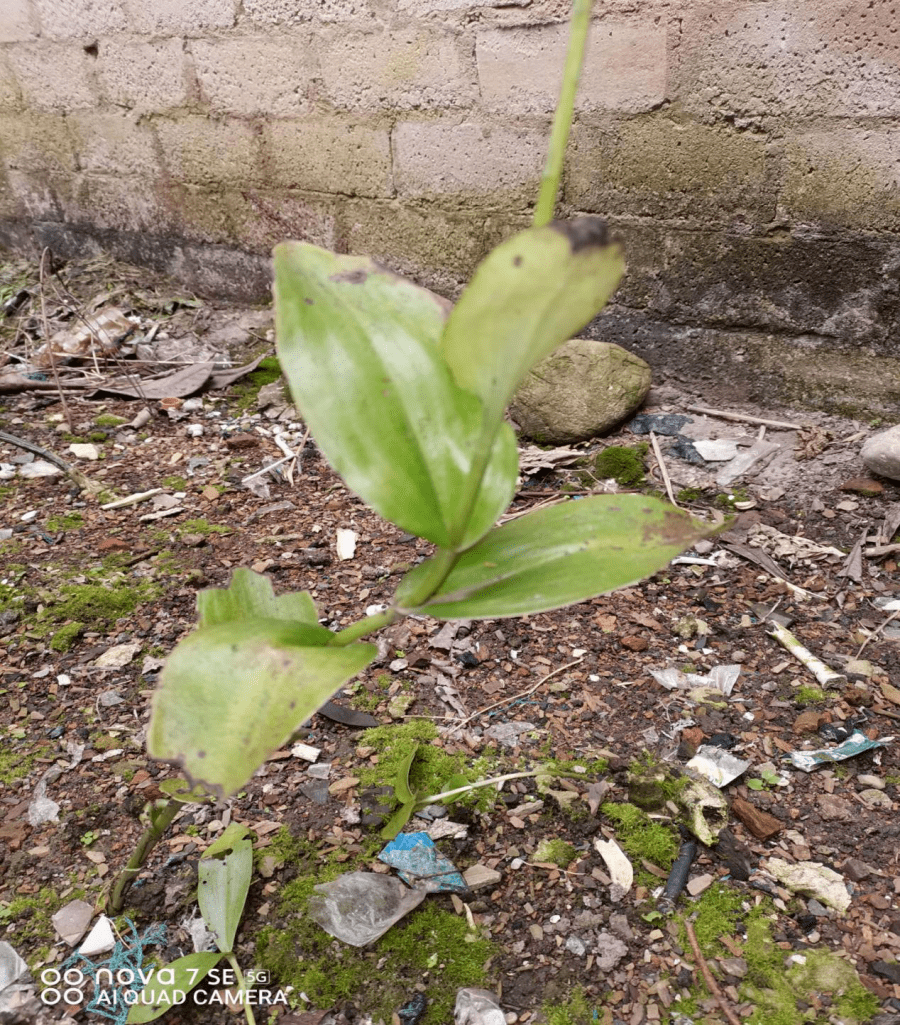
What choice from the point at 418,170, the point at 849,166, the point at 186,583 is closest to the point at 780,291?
the point at 849,166

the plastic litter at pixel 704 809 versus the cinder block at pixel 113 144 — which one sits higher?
the cinder block at pixel 113 144

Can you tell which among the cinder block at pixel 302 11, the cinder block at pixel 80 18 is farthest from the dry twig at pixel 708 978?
the cinder block at pixel 80 18

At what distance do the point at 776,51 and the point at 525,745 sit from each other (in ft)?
4.87

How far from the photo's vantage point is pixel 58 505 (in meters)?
1.89

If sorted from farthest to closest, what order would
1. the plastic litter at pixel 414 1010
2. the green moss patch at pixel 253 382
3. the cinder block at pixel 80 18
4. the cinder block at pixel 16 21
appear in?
the cinder block at pixel 16 21, the cinder block at pixel 80 18, the green moss patch at pixel 253 382, the plastic litter at pixel 414 1010

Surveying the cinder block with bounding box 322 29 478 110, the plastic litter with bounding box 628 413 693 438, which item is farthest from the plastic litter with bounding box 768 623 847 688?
the cinder block with bounding box 322 29 478 110

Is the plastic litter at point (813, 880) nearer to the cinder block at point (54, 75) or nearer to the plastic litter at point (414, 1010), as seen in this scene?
the plastic litter at point (414, 1010)

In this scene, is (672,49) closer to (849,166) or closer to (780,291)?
(849,166)

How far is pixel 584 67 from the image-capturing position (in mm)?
1854

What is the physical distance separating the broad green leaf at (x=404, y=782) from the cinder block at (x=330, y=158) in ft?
5.47

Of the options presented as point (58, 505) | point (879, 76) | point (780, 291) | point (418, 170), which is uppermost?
point (879, 76)

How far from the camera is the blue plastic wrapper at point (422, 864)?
39.7 inches

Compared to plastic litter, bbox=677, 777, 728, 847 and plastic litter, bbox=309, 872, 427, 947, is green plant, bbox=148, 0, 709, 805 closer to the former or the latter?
plastic litter, bbox=309, 872, 427, 947

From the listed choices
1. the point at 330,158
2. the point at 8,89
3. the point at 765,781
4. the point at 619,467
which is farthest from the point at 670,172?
the point at 8,89
